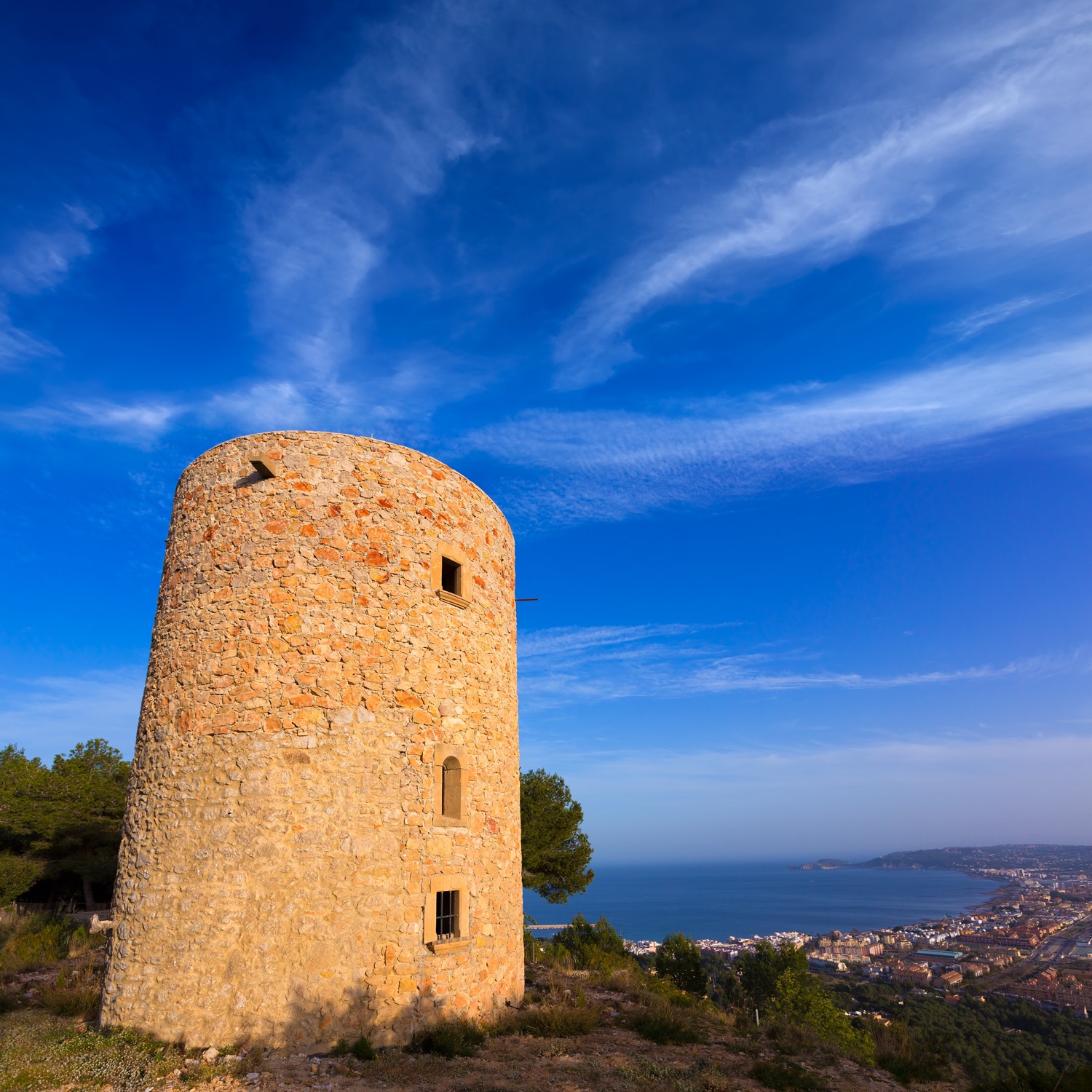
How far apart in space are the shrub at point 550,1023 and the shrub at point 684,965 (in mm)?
18232

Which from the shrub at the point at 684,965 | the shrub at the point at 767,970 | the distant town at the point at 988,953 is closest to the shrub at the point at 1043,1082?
the shrub at the point at 684,965

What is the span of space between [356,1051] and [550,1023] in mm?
2973

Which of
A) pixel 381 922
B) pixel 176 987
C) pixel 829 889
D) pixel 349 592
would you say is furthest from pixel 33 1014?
pixel 829 889

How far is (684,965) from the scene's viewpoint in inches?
1016

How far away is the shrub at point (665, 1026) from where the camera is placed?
950 cm

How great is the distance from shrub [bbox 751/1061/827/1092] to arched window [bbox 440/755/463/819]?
495 centimetres

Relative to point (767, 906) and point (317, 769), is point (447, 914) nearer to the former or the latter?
point (317, 769)

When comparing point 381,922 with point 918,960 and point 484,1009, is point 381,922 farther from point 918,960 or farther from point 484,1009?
point 918,960

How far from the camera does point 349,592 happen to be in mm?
9633

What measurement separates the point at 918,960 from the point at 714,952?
14.7 metres

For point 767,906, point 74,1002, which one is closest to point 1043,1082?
point 74,1002

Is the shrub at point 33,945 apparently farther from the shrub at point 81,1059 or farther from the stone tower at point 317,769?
the stone tower at point 317,769

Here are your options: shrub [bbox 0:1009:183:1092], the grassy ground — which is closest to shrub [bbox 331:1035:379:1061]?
the grassy ground

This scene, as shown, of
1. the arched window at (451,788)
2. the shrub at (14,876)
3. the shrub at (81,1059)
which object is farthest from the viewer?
the shrub at (14,876)
